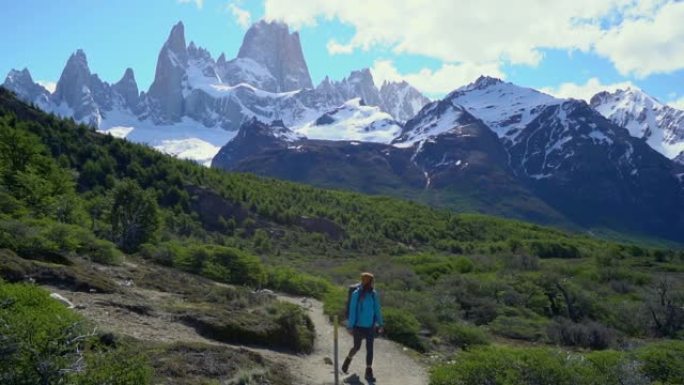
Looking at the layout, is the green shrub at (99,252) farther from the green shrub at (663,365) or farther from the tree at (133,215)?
the green shrub at (663,365)

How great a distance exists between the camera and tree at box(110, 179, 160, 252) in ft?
106

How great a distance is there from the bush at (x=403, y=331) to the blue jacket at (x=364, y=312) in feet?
17.8

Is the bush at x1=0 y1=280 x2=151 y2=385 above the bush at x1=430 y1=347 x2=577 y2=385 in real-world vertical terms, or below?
above

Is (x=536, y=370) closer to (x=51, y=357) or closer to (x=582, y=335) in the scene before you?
(x=51, y=357)

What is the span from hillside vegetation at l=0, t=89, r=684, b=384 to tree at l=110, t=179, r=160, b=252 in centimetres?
8

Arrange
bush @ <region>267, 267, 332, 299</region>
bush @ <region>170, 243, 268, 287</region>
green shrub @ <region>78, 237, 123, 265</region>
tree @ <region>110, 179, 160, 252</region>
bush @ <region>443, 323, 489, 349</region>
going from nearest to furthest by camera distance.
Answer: bush @ <region>443, 323, 489, 349</region> → green shrub @ <region>78, 237, 123, 265</region> → bush @ <region>170, 243, 268, 287</region> → bush @ <region>267, 267, 332, 299</region> → tree @ <region>110, 179, 160, 252</region>

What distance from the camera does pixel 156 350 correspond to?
11.5 meters

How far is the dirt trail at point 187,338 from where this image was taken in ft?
43.1

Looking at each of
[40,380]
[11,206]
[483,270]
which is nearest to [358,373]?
[40,380]

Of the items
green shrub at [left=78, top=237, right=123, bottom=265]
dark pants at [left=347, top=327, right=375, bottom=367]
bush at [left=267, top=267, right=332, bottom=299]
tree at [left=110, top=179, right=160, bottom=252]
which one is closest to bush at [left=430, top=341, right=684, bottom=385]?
dark pants at [left=347, top=327, right=375, bottom=367]

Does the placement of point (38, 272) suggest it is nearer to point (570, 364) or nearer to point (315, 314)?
point (315, 314)

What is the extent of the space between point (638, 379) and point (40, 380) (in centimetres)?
969

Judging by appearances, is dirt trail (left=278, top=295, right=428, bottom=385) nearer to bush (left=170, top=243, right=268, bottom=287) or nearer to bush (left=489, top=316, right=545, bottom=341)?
bush (left=489, top=316, right=545, bottom=341)

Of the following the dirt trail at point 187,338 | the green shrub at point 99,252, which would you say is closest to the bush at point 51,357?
the dirt trail at point 187,338
